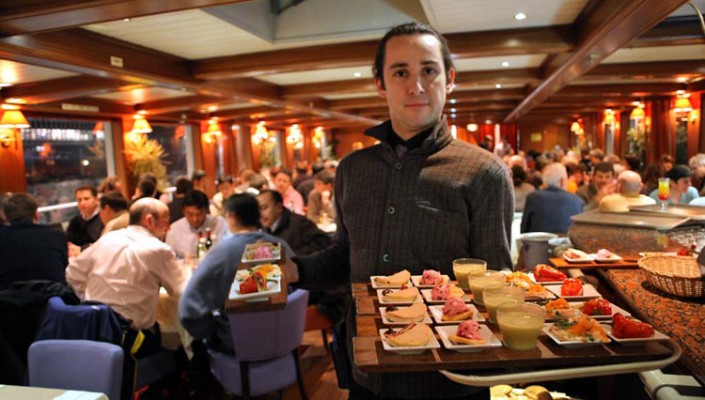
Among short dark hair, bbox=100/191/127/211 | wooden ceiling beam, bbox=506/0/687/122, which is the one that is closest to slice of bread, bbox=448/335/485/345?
wooden ceiling beam, bbox=506/0/687/122

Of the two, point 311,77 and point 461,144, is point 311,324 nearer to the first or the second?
point 461,144

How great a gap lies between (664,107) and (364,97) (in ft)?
22.4

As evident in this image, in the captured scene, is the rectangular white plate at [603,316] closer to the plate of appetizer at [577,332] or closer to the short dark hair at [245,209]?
the plate of appetizer at [577,332]

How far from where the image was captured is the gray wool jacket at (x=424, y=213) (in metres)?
1.40

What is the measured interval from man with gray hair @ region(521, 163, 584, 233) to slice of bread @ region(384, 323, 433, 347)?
173 inches

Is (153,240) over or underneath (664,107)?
underneath

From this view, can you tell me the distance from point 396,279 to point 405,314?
0.61 ft

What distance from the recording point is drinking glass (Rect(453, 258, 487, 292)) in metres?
1.33

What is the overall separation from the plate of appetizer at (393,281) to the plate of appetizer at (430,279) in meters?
0.04

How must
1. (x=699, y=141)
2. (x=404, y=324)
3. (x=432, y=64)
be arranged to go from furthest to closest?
(x=699, y=141) < (x=432, y=64) < (x=404, y=324)

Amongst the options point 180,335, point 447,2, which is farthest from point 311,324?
point 447,2

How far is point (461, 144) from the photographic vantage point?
4.91 ft

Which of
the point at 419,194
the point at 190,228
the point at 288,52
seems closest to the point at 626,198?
the point at 419,194

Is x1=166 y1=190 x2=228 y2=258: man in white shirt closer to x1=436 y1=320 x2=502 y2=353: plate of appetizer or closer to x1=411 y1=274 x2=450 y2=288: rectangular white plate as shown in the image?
x1=411 y1=274 x2=450 y2=288: rectangular white plate
